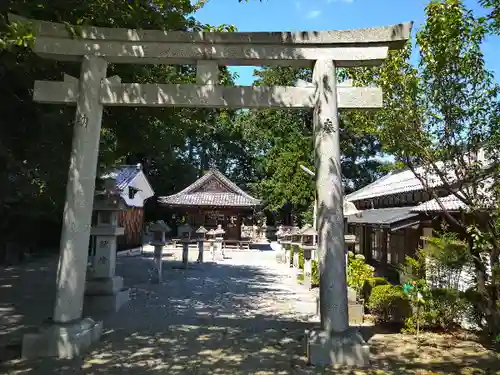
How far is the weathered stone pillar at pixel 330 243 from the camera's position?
192 inches

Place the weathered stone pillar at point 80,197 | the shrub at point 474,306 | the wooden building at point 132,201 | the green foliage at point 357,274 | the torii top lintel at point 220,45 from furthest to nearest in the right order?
the wooden building at point 132,201 < the green foliage at point 357,274 < the shrub at point 474,306 < the torii top lintel at point 220,45 < the weathered stone pillar at point 80,197

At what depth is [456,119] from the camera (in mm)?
6133

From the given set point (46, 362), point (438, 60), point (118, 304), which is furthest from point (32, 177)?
point (438, 60)

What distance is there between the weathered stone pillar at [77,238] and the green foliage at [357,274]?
5.58 m

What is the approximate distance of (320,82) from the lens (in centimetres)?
544

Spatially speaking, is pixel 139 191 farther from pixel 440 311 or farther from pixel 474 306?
pixel 474 306

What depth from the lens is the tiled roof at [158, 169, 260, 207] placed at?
30.1m

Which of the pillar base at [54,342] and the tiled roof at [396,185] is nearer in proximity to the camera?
the pillar base at [54,342]

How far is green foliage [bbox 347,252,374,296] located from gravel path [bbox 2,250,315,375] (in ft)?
3.64

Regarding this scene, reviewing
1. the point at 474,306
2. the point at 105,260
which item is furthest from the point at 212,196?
the point at 474,306

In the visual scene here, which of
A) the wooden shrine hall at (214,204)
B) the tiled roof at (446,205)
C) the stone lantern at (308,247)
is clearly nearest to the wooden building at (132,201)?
the wooden shrine hall at (214,204)

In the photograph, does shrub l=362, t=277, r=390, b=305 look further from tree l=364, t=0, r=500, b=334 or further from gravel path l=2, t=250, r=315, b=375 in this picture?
tree l=364, t=0, r=500, b=334

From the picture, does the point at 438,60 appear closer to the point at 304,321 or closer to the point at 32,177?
the point at 304,321

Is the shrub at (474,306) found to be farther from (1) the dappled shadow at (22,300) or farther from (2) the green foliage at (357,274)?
(1) the dappled shadow at (22,300)
